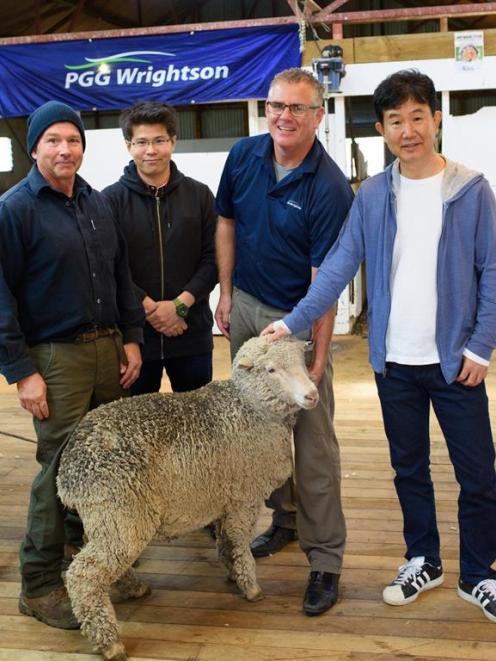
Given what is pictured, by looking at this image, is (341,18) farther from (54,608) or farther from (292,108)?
(54,608)

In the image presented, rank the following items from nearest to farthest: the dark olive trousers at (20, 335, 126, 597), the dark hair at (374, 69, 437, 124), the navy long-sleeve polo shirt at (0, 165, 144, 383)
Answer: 1. the dark hair at (374, 69, 437, 124)
2. the navy long-sleeve polo shirt at (0, 165, 144, 383)
3. the dark olive trousers at (20, 335, 126, 597)

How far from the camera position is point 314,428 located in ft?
9.14

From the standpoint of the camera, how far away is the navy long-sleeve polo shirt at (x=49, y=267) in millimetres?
2482

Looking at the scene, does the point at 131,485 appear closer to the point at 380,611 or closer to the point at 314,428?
the point at 314,428

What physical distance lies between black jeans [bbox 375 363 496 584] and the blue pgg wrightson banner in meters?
5.07

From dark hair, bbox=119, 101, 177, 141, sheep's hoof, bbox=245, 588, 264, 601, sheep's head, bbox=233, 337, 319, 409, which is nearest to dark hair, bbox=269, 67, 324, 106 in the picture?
dark hair, bbox=119, 101, 177, 141

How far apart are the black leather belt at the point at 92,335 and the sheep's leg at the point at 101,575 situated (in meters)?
0.59

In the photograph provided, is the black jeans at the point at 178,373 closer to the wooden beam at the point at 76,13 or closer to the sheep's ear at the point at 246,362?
the sheep's ear at the point at 246,362

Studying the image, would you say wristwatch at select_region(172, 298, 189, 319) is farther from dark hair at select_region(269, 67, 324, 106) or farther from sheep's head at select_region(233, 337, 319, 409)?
dark hair at select_region(269, 67, 324, 106)

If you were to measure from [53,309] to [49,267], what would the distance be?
0.47ft

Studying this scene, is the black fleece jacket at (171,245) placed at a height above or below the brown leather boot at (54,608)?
above

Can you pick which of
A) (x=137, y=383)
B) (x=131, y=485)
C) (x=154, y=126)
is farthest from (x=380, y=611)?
(x=154, y=126)

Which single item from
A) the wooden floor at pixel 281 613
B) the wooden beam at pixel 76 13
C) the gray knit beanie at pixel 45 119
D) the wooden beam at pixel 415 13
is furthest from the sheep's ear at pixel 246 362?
the wooden beam at pixel 76 13

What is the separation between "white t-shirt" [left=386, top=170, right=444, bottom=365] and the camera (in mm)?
2436
